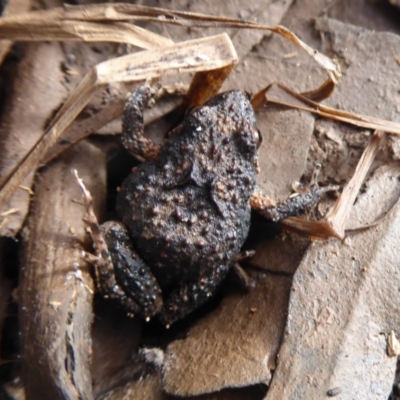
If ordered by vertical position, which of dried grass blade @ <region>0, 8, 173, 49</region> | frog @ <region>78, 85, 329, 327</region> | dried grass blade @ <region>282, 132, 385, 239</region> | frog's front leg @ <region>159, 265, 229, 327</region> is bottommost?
frog's front leg @ <region>159, 265, 229, 327</region>

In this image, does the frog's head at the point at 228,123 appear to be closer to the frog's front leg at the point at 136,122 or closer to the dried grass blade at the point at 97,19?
the frog's front leg at the point at 136,122

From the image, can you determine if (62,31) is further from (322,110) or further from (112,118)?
(322,110)

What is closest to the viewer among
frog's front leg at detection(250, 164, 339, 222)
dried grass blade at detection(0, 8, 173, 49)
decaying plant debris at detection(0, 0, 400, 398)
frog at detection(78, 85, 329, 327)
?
decaying plant debris at detection(0, 0, 400, 398)

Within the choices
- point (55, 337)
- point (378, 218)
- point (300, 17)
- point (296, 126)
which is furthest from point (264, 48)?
point (55, 337)

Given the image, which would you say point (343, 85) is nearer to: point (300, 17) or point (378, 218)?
point (300, 17)

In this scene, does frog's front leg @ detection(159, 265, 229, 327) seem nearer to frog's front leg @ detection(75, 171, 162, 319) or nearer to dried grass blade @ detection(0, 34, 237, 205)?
frog's front leg @ detection(75, 171, 162, 319)

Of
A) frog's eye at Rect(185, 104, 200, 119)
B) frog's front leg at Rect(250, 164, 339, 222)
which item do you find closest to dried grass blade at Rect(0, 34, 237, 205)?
frog's eye at Rect(185, 104, 200, 119)

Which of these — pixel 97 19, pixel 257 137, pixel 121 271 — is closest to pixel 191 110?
pixel 257 137
